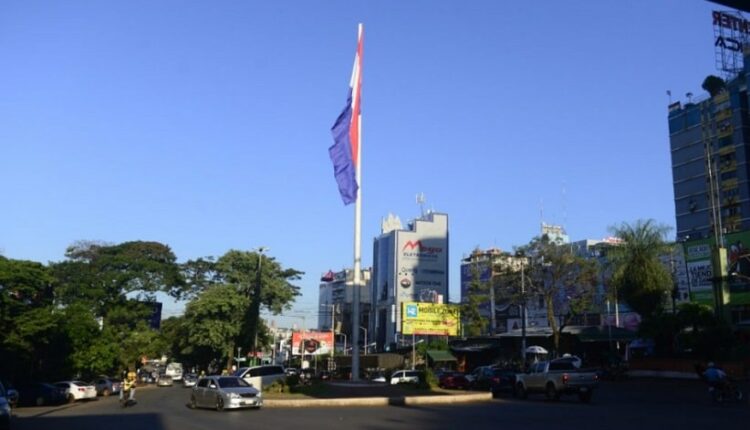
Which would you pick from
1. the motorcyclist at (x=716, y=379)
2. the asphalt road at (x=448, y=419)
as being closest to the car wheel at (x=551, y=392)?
the asphalt road at (x=448, y=419)

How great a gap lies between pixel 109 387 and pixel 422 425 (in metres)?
39.5

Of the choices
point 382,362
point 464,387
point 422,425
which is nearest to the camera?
point 422,425

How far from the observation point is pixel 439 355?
74.3 meters

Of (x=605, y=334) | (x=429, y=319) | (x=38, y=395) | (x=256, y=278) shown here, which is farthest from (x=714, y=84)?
(x=38, y=395)

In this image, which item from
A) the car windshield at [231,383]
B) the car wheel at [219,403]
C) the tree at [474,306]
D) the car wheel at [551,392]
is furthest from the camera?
the tree at [474,306]

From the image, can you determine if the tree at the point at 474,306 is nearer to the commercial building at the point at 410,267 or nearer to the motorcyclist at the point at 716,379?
the motorcyclist at the point at 716,379

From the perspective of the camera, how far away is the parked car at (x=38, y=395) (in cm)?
3778

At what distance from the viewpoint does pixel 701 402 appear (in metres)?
28.6

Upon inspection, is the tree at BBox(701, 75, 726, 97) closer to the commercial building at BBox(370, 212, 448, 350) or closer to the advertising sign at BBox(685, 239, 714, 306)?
the advertising sign at BBox(685, 239, 714, 306)

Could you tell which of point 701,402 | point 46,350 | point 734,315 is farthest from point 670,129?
point 46,350

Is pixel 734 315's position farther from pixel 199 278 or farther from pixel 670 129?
pixel 199 278

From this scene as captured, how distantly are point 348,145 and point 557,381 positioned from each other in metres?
15.5

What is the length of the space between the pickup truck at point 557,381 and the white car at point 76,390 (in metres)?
25.7

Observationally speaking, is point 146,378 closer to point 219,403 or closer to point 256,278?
point 256,278
